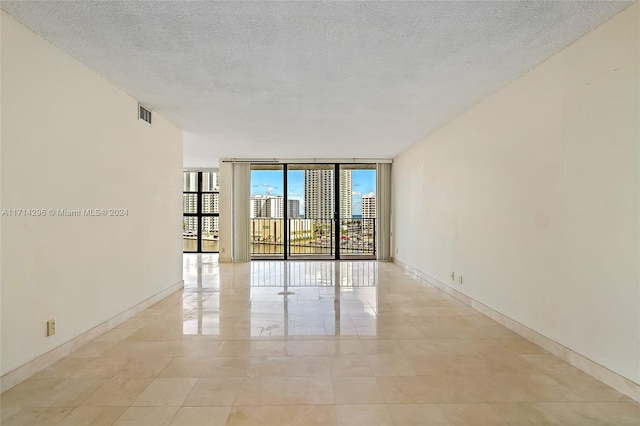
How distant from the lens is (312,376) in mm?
2359

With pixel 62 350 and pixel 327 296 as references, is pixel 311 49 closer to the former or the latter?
pixel 62 350

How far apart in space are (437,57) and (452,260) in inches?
109

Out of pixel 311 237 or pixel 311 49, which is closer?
pixel 311 49

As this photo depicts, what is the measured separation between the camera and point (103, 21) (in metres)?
2.25

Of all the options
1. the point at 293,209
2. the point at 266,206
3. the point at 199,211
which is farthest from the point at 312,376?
the point at 199,211

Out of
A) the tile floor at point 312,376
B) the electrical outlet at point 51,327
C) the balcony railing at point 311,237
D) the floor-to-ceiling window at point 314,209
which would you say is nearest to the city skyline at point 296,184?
the floor-to-ceiling window at point 314,209

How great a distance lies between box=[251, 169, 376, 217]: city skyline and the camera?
847cm

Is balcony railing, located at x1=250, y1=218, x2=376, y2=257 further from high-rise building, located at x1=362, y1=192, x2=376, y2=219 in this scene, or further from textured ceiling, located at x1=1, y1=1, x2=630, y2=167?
→ textured ceiling, located at x1=1, y1=1, x2=630, y2=167

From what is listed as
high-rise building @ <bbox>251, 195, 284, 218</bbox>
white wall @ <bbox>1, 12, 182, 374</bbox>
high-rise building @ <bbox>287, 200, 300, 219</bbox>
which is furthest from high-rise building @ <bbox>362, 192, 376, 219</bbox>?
white wall @ <bbox>1, 12, 182, 374</bbox>

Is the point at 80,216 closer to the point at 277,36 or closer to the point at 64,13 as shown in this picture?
the point at 64,13

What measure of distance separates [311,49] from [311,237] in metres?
6.52

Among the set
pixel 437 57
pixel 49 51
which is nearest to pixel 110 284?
pixel 49 51

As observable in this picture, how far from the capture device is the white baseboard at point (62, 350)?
2197mm

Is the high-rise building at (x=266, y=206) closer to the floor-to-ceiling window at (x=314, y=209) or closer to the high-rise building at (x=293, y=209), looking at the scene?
the floor-to-ceiling window at (x=314, y=209)
